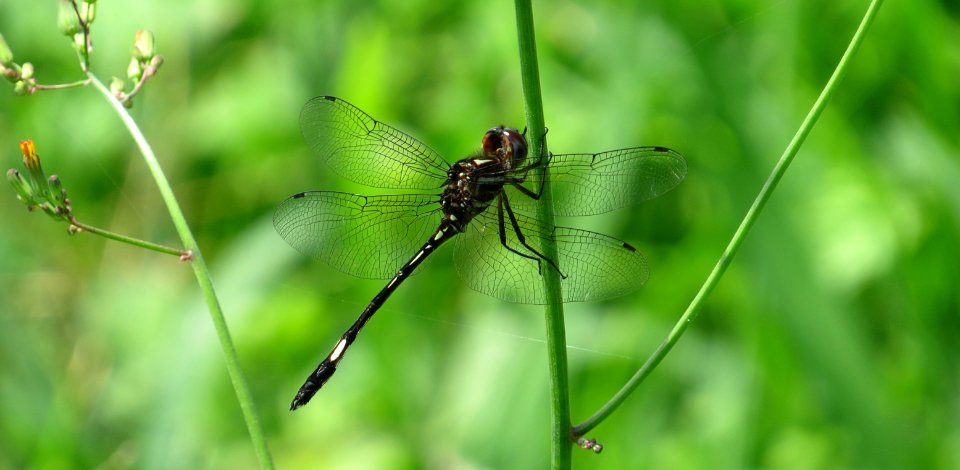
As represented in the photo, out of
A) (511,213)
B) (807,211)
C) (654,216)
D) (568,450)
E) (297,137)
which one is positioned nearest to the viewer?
(568,450)

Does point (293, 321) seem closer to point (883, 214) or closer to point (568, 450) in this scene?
point (883, 214)

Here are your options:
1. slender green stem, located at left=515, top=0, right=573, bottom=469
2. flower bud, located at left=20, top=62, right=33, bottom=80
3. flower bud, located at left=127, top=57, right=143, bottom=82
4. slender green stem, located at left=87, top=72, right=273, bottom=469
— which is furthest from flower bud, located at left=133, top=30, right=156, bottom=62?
slender green stem, located at left=515, top=0, right=573, bottom=469

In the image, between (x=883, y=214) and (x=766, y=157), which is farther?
(x=883, y=214)

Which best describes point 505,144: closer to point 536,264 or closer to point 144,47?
point 536,264

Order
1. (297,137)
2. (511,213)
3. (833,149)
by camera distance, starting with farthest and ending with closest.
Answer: (297,137) < (833,149) < (511,213)

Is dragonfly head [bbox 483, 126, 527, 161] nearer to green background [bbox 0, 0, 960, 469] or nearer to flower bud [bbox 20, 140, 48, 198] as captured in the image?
green background [bbox 0, 0, 960, 469]

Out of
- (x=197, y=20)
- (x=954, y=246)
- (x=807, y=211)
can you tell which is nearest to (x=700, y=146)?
(x=807, y=211)

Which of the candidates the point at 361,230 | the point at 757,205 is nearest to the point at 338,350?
the point at 361,230
